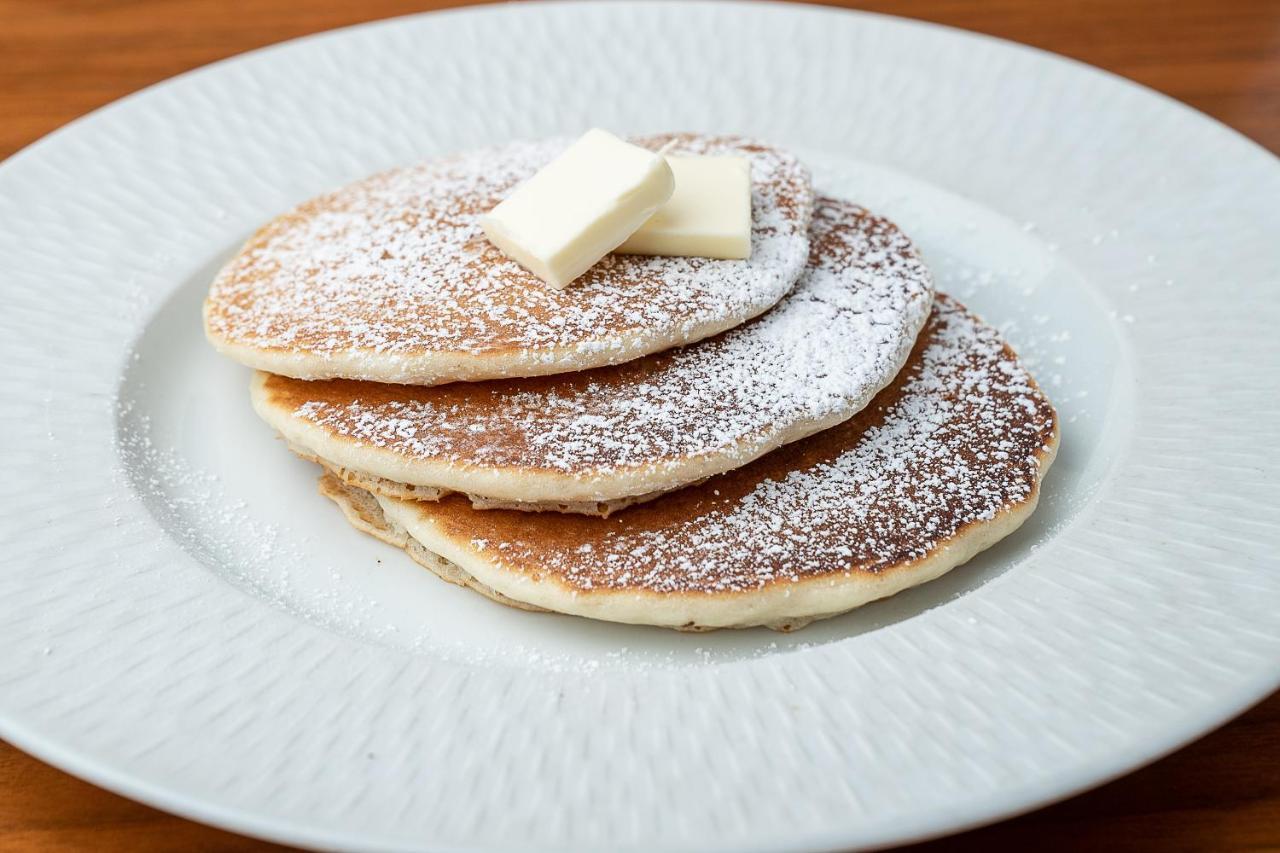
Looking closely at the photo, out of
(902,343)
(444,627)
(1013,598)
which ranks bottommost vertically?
(444,627)

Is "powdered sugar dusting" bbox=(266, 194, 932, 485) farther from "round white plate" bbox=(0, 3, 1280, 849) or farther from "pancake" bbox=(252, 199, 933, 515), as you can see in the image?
"round white plate" bbox=(0, 3, 1280, 849)

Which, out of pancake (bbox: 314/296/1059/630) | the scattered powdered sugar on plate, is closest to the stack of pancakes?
pancake (bbox: 314/296/1059/630)

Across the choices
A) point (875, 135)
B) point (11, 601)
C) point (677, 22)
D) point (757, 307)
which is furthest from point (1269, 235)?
point (11, 601)

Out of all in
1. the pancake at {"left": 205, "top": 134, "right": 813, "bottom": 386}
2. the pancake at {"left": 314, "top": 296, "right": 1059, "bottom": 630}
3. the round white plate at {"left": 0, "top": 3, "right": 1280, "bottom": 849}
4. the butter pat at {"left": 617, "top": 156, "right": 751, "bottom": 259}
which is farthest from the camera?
the butter pat at {"left": 617, "top": 156, "right": 751, "bottom": 259}

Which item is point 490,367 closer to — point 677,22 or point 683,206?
point 683,206

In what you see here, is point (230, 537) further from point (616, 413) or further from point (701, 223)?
point (701, 223)

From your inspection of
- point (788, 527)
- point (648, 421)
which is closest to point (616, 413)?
point (648, 421)

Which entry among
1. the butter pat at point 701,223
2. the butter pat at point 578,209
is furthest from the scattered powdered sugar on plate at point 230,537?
the butter pat at point 701,223
